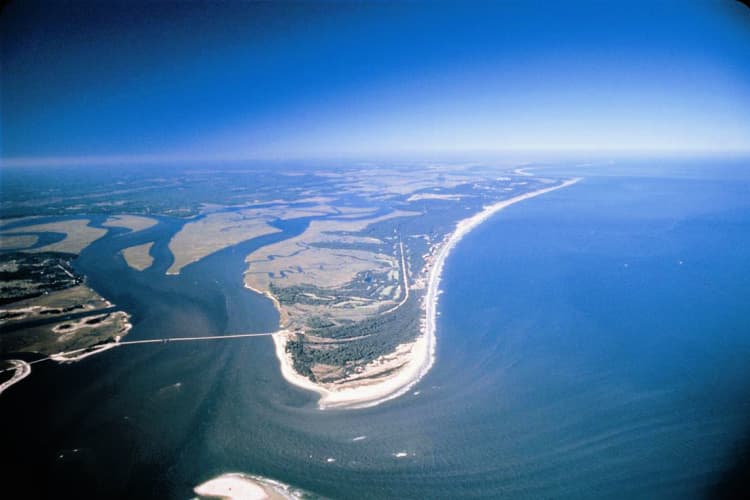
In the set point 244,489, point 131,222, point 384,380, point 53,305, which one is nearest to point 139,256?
point 53,305

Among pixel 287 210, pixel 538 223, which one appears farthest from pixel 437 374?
pixel 287 210

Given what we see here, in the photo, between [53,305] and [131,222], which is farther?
[131,222]

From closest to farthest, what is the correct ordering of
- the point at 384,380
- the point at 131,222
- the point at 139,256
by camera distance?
the point at 384,380 < the point at 139,256 < the point at 131,222

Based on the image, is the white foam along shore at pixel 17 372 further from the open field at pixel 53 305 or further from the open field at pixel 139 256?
the open field at pixel 139 256

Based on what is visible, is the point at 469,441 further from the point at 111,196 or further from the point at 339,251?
the point at 111,196

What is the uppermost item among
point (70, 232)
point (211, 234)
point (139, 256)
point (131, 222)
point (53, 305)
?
point (131, 222)

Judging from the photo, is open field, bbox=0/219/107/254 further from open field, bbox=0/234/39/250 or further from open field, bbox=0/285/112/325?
open field, bbox=0/285/112/325

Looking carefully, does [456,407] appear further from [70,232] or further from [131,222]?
[131,222]

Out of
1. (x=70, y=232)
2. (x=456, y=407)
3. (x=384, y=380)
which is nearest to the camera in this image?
(x=456, y=407)
